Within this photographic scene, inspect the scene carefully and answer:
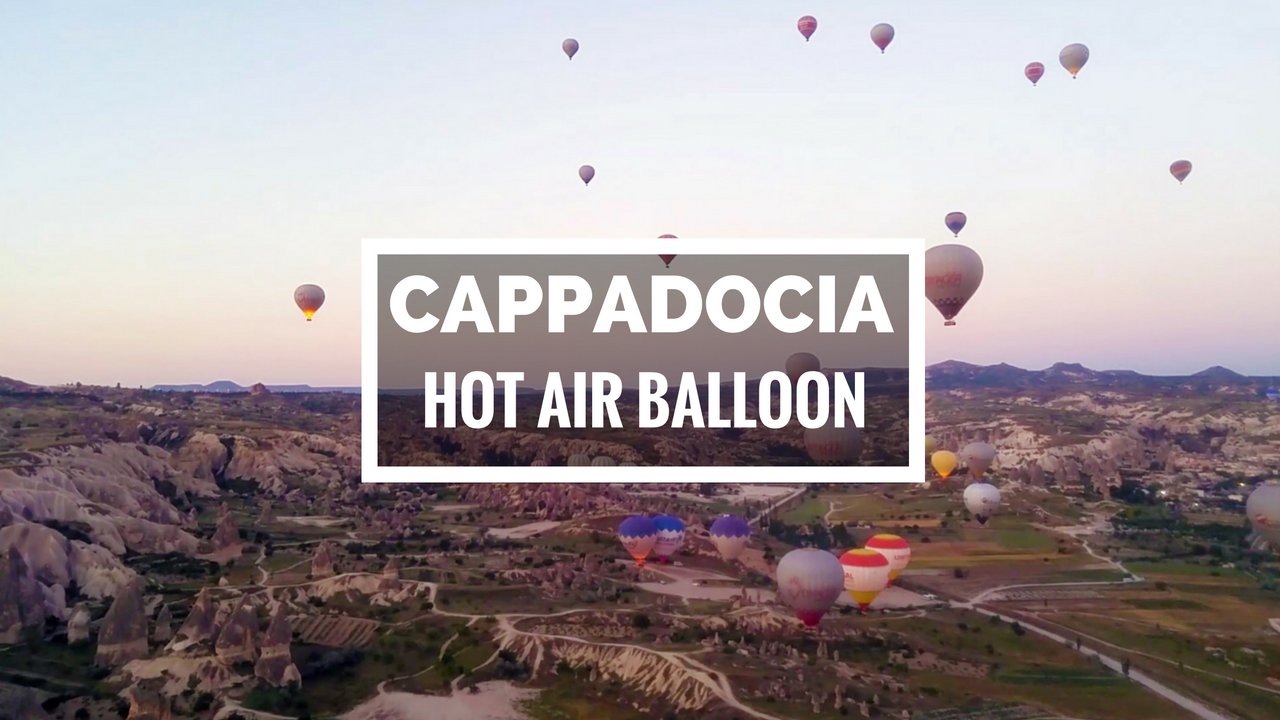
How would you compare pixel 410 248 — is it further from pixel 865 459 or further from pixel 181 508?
pixel 865 459

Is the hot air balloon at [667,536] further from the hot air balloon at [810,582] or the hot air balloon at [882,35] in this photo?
the hot air balloon at [882,35]

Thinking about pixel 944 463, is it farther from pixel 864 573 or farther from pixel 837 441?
pixel 864 573

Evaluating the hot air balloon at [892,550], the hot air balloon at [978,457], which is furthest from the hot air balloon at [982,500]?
the hot air balloon at [892,550]

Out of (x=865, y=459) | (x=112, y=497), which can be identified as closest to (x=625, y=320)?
(x=112, y=497)

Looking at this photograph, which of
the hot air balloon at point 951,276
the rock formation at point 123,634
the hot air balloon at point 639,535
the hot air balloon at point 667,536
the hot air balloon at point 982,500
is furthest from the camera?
the hot air balloon at point 982,500

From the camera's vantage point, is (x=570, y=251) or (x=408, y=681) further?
(x=570, y=251)

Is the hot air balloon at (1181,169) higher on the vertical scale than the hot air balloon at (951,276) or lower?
higher

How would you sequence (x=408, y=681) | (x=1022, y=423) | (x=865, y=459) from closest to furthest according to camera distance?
(x=408, y=681)
(x=865, y=459)
(x=1022, y=423)

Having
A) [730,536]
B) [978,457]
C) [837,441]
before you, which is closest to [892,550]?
[837,441]
